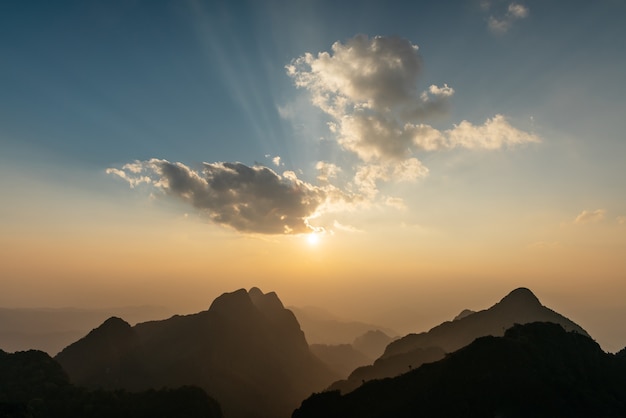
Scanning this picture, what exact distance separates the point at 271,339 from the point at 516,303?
127479 mm

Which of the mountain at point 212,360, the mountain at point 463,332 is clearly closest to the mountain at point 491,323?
the mountain at point 463,332

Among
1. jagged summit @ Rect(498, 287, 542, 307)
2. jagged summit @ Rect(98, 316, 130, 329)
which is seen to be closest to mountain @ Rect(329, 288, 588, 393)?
jagged summit @ Rect(498, 287, 542, 307)

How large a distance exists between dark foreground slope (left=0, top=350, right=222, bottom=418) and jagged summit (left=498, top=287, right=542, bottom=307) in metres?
140

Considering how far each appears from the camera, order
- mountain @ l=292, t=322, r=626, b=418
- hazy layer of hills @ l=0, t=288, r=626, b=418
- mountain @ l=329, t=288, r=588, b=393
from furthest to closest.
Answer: mountain @ l=329, t=288, r=588, b=393
hazy layer of hills @ l=0, t=288, r=626, b=418
mountain @ l=292, t=322, r=626, b=418

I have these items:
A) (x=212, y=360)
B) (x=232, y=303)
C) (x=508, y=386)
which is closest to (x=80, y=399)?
(x=212, y=360)

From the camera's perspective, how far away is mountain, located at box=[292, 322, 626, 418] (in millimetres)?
60438

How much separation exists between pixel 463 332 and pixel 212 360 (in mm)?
118172

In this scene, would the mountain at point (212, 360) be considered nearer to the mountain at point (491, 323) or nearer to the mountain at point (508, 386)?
the mountain at point (491, 323)

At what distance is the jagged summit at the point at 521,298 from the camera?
16288cm

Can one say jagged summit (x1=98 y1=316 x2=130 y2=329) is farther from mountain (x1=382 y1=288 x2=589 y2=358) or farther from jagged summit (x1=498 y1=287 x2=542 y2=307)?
jagged summit (x1=498 y1=287 x2=542 y2=307)

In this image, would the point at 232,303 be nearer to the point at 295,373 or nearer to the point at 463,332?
the point at 295,373

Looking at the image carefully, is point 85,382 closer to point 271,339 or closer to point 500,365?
point 271,339

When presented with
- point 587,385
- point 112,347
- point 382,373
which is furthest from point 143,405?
point 587,385

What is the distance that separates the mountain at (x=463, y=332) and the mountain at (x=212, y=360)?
1519 inches
